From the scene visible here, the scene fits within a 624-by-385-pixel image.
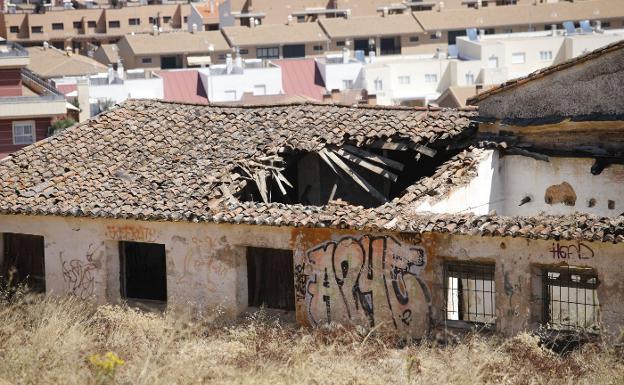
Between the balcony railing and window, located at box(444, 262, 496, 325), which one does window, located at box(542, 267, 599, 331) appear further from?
the balcony railing

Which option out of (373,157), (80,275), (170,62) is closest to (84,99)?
(170,62)

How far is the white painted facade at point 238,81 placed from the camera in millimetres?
93812

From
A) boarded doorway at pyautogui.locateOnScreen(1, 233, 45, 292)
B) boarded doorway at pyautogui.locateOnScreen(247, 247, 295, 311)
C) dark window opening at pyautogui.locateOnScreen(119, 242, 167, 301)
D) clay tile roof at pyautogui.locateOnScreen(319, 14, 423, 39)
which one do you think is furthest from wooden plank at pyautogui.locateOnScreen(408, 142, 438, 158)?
clay tile roof at pyautogui.locateOnScreen(319, 14, 423, 39)

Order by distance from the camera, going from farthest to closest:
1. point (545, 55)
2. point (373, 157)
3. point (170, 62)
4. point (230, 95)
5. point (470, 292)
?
1. point (170, 62)
2. point (545, 55)
3. point (230, 95)
4. point (373, 157)
5. point (470, 292)

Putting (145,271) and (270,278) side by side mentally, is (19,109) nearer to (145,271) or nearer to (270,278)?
(145,271)

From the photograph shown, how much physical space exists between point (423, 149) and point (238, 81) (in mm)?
70675

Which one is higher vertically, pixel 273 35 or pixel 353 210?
pixel 273 35

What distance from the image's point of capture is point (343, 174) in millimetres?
26000

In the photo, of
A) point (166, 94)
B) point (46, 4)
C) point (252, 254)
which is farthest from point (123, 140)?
point (46, 4)

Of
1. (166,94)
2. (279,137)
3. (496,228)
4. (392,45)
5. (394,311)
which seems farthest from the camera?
(392,45)

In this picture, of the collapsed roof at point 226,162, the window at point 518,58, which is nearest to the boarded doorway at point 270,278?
the collapsed roof at point 226,162

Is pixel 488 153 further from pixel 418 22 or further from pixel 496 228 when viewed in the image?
pixel 418 22

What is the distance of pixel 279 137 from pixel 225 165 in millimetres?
1372

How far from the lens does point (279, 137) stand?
26.3 meters
